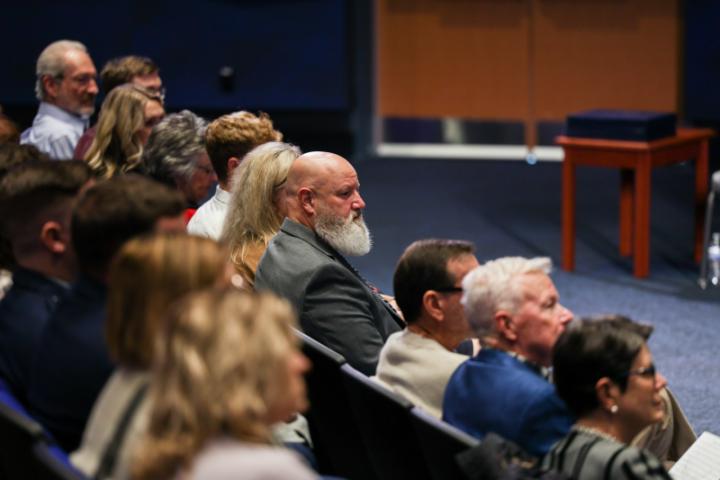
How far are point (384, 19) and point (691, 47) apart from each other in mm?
2313

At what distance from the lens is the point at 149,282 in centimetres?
187

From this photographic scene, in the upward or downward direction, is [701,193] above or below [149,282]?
below

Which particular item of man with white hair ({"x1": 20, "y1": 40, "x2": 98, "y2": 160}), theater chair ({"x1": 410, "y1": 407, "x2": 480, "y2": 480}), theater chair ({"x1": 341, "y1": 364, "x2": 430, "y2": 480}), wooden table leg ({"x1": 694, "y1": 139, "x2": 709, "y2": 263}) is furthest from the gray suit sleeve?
wooden table leg ({"x1": 694, "y1": 139, "x2": 709, "y2": 263})

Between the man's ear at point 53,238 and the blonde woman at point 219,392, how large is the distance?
97 centimetres

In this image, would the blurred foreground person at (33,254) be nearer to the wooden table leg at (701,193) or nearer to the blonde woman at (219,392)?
the blonde woman at (219,392)

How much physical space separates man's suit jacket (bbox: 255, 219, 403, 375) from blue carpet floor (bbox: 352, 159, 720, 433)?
4.57ft

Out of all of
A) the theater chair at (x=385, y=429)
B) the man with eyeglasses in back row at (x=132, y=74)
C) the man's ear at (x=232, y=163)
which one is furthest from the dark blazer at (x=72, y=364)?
the man with eyeglasses in back row at (x=132, y=74)

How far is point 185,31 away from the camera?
9469 mm

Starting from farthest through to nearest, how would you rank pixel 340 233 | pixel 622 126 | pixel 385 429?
pixel 622 126, pixel 340 233, pixel 385 429

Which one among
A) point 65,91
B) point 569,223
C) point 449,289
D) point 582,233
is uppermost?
point 65,91

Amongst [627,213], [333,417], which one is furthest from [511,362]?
[627,213]

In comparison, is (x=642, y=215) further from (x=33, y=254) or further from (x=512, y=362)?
(x=33, y=254)

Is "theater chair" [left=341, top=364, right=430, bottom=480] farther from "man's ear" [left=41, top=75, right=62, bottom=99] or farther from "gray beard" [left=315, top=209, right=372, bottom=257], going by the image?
"man's ear" [left=41, top=75, right=62, bottom=99]

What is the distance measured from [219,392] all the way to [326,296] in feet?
5.61
